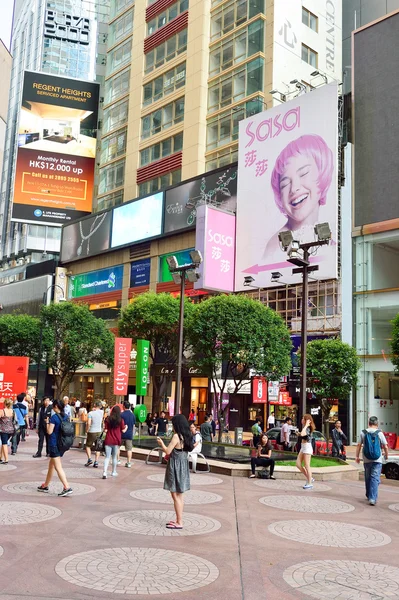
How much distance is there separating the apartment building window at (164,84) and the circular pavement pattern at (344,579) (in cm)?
4629

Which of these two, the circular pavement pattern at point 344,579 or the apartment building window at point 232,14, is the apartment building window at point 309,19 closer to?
the apartment building window at point 232,14

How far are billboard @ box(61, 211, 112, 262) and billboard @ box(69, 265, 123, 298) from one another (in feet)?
6.16

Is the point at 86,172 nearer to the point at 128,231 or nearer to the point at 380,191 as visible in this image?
the point at 128,231

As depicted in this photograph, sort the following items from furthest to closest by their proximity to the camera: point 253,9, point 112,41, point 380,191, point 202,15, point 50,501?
point 112,41 → point 202,15 → point 253,9 → point 380,191 → point 50,501

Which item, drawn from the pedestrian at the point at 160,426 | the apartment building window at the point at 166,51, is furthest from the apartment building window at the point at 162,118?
the pedestrian at the point at 160,426

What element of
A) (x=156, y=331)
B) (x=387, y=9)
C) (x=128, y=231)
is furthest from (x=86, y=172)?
(x=387, y=9)

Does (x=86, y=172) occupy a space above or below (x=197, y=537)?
above

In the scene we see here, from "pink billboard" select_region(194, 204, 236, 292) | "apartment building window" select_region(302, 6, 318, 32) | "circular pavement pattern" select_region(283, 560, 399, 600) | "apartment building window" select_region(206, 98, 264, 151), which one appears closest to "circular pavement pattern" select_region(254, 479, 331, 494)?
"circular pavement pattern" select_region(283, 560, 399, 600)

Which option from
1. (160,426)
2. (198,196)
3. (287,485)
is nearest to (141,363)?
(160,426)

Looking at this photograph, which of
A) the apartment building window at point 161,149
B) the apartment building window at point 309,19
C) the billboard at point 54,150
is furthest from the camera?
the billboard at point 54,150

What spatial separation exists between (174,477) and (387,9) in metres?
47.7

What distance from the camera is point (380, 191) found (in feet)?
108

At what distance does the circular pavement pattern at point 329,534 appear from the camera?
26.2ft

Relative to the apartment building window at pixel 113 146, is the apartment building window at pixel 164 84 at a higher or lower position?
higher
